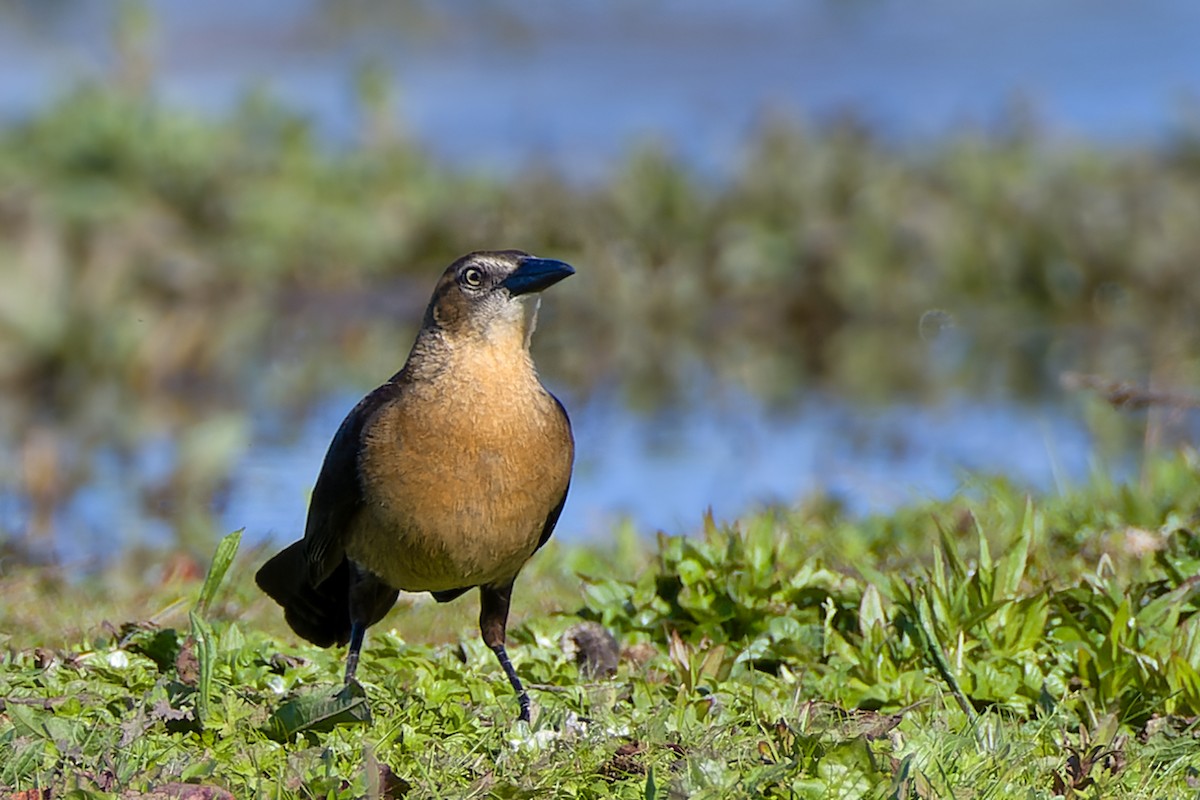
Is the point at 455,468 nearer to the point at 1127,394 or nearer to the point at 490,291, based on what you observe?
the point at 490,291

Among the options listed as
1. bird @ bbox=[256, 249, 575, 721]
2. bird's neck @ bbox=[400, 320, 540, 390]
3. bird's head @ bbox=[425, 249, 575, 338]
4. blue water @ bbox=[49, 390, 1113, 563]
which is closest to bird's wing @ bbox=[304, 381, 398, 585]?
bird @ bbox=[256, 249, 575, 721]

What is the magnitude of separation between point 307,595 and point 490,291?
99cm

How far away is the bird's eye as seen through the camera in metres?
4.72

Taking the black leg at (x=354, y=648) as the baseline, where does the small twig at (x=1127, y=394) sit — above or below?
above

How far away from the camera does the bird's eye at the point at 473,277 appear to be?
4723mm

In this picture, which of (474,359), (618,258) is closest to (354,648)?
(474,359)

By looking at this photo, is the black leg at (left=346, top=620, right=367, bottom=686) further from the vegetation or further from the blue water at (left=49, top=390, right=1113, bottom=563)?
the vegetation

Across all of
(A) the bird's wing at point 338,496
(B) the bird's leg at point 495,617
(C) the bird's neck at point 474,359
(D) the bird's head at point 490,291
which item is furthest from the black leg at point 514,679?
(D) the bird's head at point 490,291

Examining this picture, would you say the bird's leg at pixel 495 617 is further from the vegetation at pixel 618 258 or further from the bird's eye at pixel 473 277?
the vegetation at pixel 618 258

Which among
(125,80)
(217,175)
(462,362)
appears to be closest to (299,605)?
(462,362)

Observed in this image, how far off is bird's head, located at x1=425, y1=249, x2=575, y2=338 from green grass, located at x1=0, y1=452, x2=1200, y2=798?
0.82 m

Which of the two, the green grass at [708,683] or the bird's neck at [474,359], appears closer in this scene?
the green grass at [708,683]

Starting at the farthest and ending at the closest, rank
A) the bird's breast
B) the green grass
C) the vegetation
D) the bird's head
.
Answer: the vegetation, the bird's head, the bird's breast, the green grass

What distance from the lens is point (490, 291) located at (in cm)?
470
